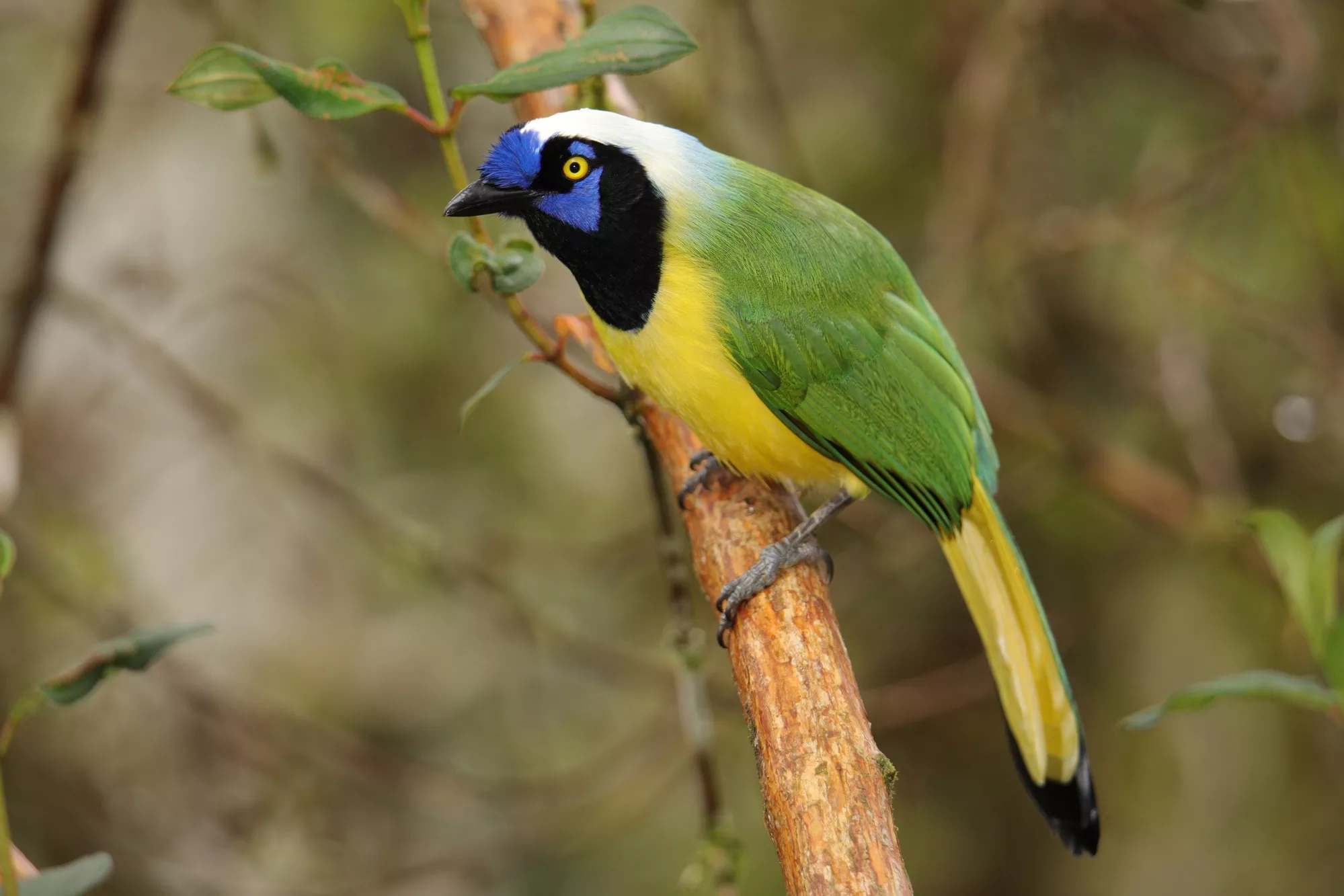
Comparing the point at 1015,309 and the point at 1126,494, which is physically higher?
the point at 1015,309

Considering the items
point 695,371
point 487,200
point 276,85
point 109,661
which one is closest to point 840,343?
point 695,371

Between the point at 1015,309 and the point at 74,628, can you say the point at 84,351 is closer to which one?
the point at 74,628

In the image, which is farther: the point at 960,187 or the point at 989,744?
the point at 989,744

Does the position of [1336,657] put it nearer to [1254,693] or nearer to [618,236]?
[1254,693]

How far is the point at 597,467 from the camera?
189 inches

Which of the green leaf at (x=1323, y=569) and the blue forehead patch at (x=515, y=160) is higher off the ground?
the blue forehead patch at (x=515, y=160)

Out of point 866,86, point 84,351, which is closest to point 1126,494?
point 866,86

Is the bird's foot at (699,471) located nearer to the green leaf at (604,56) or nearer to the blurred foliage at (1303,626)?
the green leaf at (604,56)

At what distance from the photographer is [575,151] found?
2.29 m

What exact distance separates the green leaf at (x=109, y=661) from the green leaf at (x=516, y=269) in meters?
0.62

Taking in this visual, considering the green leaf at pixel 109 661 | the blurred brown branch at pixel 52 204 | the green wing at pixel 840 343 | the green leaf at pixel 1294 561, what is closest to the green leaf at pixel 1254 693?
the green leaf at pixel 1294 561

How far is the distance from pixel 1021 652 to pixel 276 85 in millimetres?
1657

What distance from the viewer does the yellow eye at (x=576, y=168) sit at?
2289 millimetres

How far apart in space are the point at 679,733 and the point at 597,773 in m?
0.32
